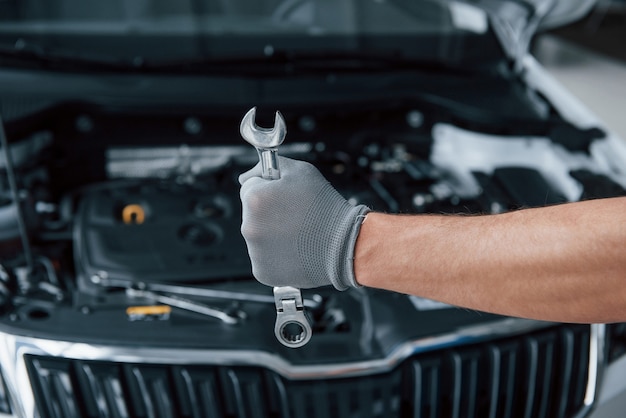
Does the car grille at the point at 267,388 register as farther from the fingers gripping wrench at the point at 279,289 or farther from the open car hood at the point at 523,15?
the open car hood at the point at 523,15

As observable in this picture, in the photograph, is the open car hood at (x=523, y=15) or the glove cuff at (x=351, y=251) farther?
the open car hood at (x=523, y=15)

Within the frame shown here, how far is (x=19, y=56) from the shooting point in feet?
4.33

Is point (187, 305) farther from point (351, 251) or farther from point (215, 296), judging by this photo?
point (351, 251)

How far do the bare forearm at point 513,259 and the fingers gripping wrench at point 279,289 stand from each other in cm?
9

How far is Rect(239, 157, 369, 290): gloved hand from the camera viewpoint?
74cm

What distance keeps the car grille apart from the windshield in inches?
29.6

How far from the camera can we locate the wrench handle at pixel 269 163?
721 mm

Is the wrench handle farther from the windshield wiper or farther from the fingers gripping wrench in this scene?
the windshield wiper

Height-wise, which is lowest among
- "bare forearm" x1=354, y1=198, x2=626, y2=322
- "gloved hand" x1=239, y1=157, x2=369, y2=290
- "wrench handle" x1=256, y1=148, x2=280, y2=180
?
"bare forearm" x1=354, y1=198, x2=626, y2=322

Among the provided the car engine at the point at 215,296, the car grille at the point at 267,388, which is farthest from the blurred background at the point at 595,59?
the car grille at the point at 267,388

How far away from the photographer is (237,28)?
142 centimetres

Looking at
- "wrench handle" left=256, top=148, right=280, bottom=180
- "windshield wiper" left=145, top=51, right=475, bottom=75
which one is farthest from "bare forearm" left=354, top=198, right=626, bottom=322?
"windshield wiper" left=145, top=51, right=475, bottom=75

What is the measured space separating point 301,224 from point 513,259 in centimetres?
24

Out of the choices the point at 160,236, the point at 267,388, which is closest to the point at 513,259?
the point at 267,388
